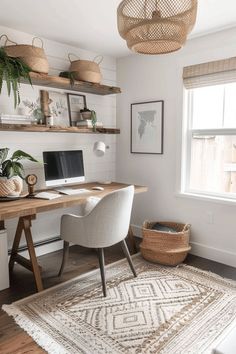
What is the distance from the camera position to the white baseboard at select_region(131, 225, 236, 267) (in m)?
2.86

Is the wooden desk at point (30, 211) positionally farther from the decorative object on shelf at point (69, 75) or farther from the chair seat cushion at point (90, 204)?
the decorative object on shelf at point (69, 75)

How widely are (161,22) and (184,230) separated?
2108mm

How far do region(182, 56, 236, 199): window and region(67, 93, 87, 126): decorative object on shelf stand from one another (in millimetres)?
1179

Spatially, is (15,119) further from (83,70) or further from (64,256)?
(64,256)

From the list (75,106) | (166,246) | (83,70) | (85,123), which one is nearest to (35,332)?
(166,246)

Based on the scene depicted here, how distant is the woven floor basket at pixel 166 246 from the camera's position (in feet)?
9.26

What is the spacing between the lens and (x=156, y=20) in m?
1.40

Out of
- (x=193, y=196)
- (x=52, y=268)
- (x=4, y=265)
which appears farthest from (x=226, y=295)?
(x=4, y=265)

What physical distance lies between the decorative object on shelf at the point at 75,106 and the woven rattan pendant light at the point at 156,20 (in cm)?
177

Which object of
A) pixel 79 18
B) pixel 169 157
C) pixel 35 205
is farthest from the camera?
pixel 169 157

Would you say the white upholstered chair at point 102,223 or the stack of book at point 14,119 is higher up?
the stack of book at point 14,119

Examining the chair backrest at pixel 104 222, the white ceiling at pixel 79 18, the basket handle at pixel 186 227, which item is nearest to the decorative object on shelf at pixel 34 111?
the white ceiling at pixel 79 18

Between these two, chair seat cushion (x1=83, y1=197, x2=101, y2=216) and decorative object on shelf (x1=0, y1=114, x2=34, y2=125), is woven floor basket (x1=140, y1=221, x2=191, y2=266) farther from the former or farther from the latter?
decorative object on shelf (x1=0, y1=114, x2=34, y2=125)

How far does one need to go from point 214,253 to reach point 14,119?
2.37 m
